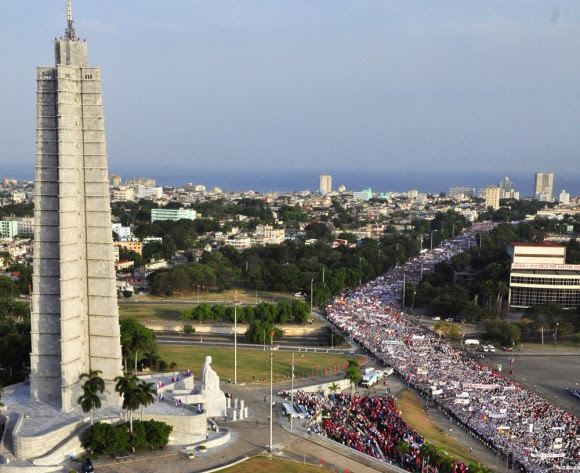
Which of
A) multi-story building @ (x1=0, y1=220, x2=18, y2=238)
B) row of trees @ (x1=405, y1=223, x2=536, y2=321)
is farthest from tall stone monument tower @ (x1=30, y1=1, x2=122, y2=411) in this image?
multi-story building @ (x1=0, y1=220, x2=18, y2=238)

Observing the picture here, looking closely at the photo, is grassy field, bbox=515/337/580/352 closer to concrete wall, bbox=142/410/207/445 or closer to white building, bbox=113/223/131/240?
concrete wall, bbox=142/410/207/445

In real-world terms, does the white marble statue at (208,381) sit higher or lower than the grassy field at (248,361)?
higher

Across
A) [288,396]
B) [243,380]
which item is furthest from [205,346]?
[288,396]

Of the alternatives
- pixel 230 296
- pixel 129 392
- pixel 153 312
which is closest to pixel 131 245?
pixel 230 296

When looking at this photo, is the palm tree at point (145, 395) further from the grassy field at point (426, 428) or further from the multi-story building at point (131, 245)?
the multi-story building at point (131, 245)

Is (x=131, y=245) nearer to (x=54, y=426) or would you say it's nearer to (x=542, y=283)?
(x=542, y=283)

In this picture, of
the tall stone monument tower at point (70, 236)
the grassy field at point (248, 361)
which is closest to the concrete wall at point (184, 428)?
the tall stone monument tower at point (70, 236)
